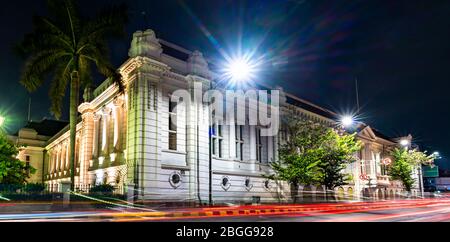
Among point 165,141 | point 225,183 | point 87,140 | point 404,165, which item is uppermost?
point 87,140

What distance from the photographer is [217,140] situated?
2977 centimetres

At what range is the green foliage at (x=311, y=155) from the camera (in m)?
31.0

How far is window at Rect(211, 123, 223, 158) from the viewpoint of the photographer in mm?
29359

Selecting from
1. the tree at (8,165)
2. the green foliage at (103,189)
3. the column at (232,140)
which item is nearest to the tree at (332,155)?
the column at (232,140)

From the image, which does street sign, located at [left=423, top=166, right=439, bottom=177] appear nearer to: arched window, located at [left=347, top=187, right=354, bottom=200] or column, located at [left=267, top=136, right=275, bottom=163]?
arched window, located at [left=347, top=187, right=354, bottom=200]

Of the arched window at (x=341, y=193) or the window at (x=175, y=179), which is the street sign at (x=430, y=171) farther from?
the window at (x=175, y=179)

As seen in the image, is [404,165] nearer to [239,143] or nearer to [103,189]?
[239,143]

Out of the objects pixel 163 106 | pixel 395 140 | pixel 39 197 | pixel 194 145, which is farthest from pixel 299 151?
pixel 395 140

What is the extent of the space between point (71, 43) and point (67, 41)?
23 cm

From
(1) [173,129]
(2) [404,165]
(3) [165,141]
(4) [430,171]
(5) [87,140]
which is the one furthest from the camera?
(4) [430,171]

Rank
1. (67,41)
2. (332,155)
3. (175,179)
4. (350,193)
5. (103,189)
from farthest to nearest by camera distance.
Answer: (350,193), (332,155), (175,179), (103,189), (67,41)

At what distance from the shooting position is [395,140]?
6525cm

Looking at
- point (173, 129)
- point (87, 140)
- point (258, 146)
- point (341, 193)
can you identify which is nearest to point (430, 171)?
point (341, 193)
